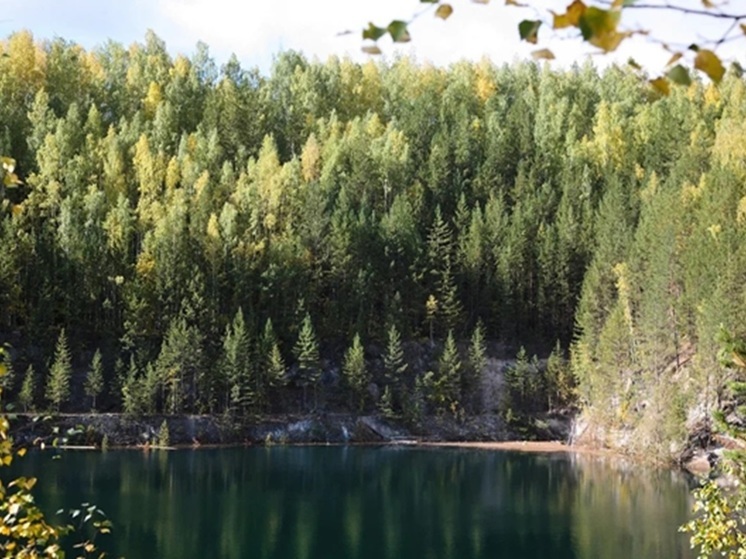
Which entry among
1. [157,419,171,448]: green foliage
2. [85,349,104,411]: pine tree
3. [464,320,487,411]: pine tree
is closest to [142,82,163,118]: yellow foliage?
[85,349,104,411]: pine tree

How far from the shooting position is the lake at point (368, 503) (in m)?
31.5

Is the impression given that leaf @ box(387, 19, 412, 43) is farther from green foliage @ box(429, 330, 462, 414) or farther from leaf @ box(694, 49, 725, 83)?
green foliage @ box(429, 330, 462, 414)

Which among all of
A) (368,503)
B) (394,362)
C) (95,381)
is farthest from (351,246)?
(368,503)

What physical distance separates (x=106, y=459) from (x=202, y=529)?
2014cm

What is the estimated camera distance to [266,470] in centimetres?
5081

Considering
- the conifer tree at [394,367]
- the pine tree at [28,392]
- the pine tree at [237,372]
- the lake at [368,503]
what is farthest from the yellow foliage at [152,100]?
the lake at [368,503]

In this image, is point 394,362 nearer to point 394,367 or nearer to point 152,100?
point 394,367

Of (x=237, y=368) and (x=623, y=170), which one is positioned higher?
(x=623, y=170)

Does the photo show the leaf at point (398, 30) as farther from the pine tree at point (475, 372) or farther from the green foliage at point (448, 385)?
the pine tree at point (475, 372)

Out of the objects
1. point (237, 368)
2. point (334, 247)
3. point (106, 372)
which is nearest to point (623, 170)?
point (334, 247)

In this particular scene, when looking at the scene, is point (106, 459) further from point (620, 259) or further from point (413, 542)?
point (620, 259)

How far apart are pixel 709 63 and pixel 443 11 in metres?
0.51

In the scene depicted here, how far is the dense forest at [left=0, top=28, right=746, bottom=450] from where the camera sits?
63.1m

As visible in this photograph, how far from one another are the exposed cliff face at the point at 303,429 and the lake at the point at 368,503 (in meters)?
3.11
